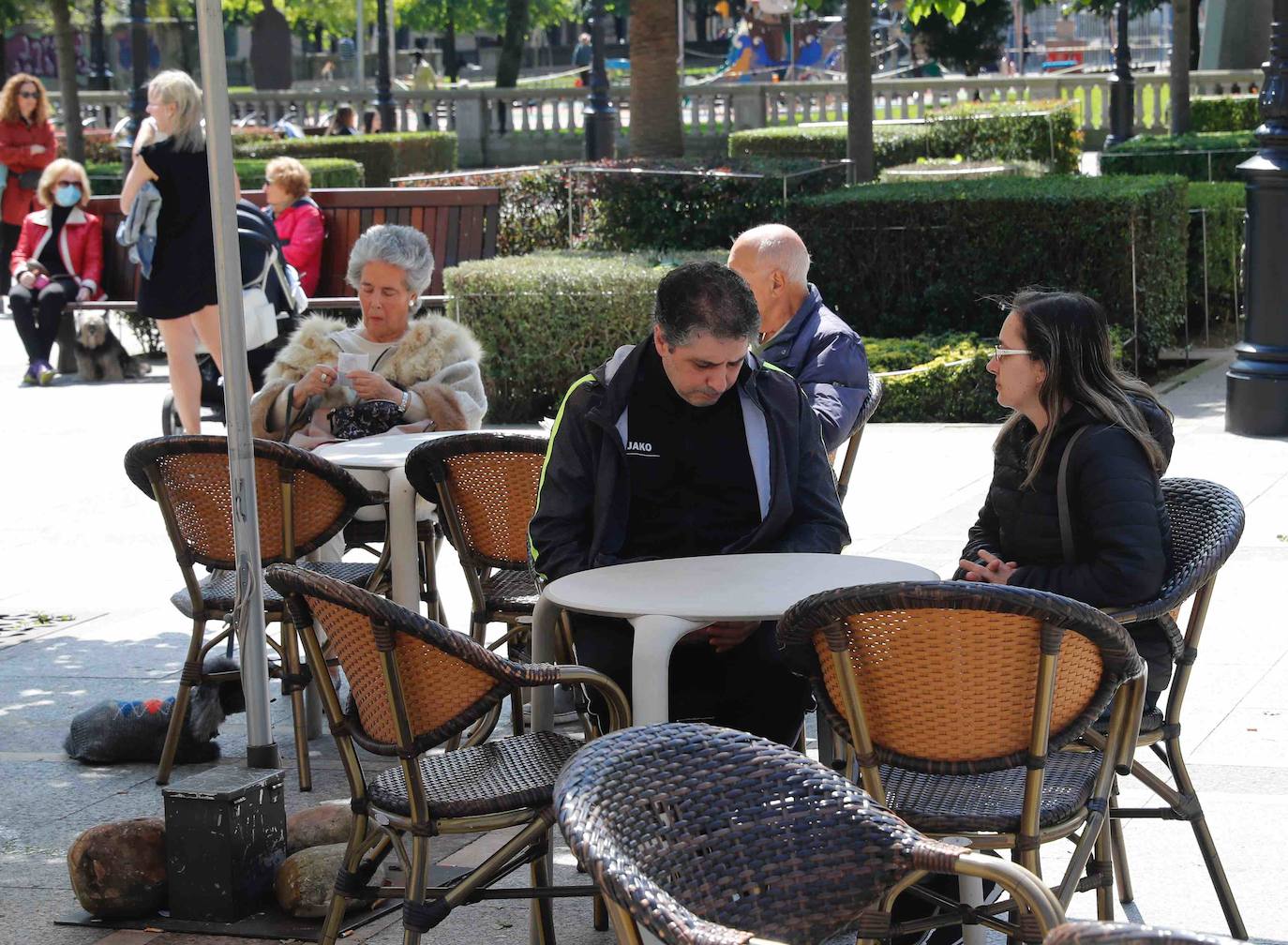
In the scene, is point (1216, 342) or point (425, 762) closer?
point (425, 762)

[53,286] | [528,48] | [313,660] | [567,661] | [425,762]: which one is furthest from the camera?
[528,48]

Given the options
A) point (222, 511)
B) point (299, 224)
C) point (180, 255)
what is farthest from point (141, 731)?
point (299, 224)

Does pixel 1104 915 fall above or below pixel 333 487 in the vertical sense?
below

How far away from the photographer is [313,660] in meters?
3.73

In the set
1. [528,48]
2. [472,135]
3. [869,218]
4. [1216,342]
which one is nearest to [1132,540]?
[869,218]

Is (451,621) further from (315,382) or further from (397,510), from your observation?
(397,510)

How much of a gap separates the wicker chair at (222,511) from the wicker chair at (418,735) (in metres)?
1.49

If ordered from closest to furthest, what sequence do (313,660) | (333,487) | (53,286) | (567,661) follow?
(313,660)
(567,661)
(333,487)
(53,286)

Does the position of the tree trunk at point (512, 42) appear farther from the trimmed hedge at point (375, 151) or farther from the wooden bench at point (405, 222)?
the wooden bench at point (405, 222)

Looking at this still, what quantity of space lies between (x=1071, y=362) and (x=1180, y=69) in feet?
72.3

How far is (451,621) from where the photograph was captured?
7.09 meters

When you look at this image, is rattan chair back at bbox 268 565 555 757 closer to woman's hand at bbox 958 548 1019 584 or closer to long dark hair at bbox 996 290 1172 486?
woman's hand at bbox 958 548 1019 584

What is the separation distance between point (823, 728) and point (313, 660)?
53.0 inches

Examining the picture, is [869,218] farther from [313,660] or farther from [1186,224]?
[313,660]
